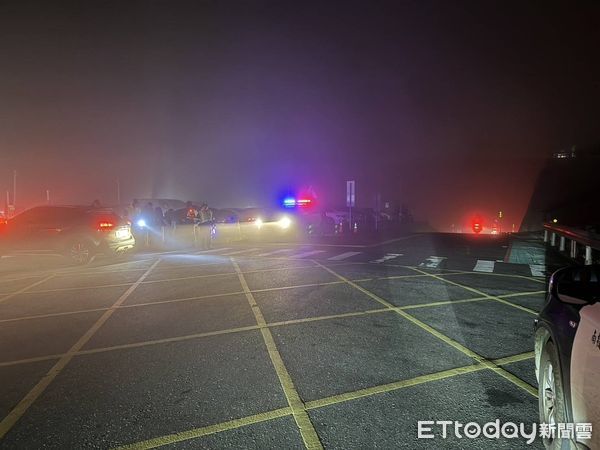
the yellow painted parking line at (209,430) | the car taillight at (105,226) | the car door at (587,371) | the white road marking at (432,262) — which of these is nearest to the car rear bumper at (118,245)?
the car taillight at (105,226)

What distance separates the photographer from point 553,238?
56.1 ft

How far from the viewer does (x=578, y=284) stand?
8.49 feet

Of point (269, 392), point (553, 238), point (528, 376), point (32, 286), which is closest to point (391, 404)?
point (269, 392)

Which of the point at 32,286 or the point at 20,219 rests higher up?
the point at 20,219

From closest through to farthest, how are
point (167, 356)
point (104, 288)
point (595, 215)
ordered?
point (167, 356) → point (104, 288) → point (595, 215)

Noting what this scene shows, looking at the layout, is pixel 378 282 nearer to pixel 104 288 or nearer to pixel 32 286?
pixel 104 288

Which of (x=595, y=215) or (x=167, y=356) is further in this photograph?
(x=595, y=215)

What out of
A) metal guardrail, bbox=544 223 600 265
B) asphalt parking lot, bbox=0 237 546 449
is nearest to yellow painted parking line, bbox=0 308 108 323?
asphalt parking lot, bbox=0 237 546 449

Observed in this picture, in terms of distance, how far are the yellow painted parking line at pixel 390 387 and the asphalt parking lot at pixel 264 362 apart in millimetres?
19

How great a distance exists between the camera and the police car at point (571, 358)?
77.9 inches

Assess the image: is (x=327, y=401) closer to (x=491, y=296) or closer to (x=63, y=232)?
(x=491, y=296)

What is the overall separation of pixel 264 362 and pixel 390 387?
1.40m

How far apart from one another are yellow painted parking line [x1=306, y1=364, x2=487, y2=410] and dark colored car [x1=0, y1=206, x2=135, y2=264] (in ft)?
37.7

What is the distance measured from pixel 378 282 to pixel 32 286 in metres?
7.99
